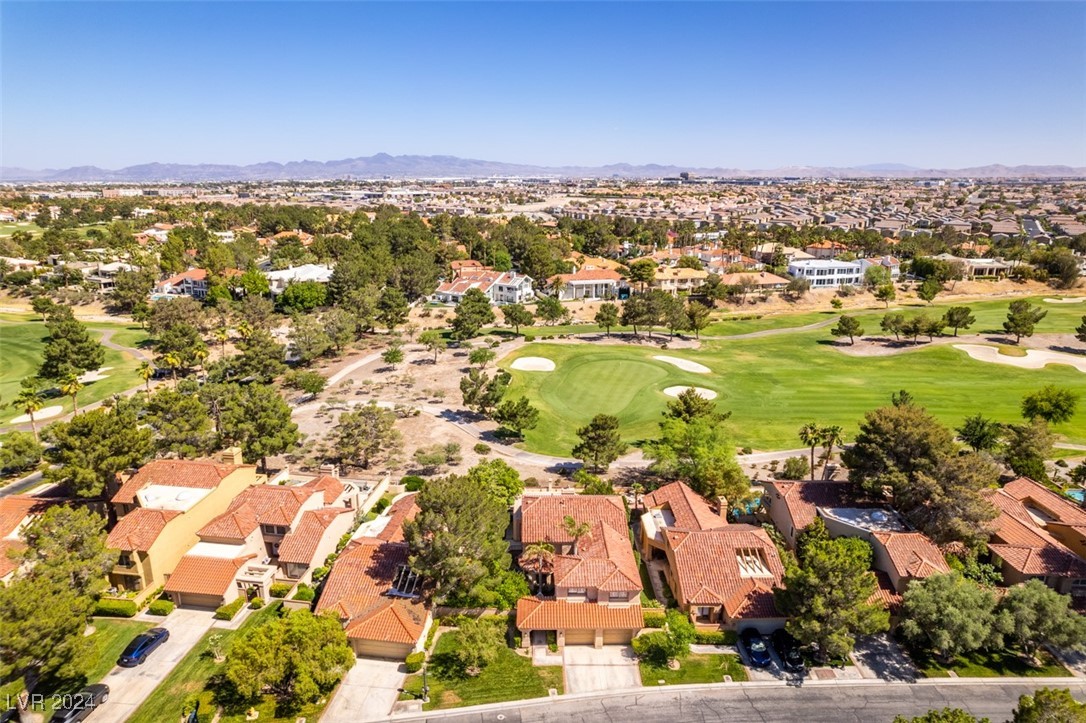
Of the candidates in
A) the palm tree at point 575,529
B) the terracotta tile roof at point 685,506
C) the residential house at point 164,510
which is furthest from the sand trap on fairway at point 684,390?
the residential house at point 164,510

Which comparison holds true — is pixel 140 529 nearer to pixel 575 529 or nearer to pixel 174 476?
pixel 174 476

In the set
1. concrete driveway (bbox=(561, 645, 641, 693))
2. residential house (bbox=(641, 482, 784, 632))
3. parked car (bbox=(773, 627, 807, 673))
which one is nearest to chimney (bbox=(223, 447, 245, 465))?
concrete driveway (bbox=(561, 645, 641, 693))

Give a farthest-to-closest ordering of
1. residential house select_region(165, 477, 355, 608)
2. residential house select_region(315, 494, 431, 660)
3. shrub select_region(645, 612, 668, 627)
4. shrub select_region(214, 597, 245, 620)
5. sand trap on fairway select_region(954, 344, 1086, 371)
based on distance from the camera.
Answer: sand trap on fairway select_region(954, 344, 1086, 371), residential house select_region(165, 477, 355, 608), shrub select_region(214, 597, 245, 620), shrub select_region(645, 612, 668, 627), residential house select_region(315, 494, 431, 660)

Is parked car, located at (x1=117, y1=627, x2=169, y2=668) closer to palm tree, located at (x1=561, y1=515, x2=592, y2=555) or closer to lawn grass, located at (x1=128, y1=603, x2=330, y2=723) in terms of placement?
lawn grass, located at (x1=128, y1=603, x2=330, y2=723)

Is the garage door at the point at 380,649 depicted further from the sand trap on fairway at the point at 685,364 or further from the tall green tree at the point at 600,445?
the sand trap on fairway at the point at 685,364

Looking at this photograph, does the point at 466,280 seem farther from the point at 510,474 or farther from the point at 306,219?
the point at 306,219

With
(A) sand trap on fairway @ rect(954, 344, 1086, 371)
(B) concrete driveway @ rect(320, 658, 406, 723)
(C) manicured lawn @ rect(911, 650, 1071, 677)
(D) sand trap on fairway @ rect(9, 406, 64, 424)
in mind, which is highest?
(A) sand trap on fairway @ rect(954, 344, 1086, 371)

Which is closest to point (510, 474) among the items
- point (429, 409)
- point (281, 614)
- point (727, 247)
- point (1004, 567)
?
point (281, 614)

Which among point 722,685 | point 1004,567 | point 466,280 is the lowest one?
point 722,685
